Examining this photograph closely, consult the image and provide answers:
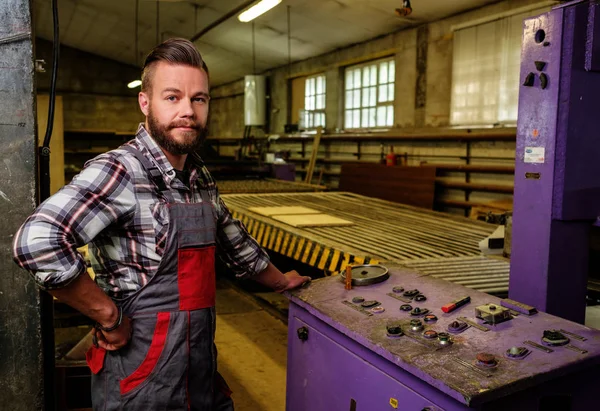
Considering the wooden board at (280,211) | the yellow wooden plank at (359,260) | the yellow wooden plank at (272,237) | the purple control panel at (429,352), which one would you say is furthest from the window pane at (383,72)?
the purple control panel at (429,352)

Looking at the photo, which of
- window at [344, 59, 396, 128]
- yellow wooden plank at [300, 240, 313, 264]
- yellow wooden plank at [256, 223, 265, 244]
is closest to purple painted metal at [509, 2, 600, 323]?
yellow wooden plank at [300, 240, 313, 264]

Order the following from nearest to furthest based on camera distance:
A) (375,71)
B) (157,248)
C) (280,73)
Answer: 1. (157,248)
2. (375,71)
3. (280,73)

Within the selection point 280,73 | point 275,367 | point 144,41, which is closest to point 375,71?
point 280,73

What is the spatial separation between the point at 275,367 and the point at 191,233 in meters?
2.39

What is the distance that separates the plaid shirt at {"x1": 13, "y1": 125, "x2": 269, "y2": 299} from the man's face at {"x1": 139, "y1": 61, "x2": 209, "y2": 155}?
5 centimetres

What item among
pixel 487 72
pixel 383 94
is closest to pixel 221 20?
pixel 383 94

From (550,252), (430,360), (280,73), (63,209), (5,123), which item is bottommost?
(430,360)

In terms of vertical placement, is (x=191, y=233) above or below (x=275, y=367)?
above

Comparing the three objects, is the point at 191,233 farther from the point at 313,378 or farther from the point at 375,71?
the point at 375,71

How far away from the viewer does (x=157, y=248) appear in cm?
150

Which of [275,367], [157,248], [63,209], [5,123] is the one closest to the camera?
[63,209]

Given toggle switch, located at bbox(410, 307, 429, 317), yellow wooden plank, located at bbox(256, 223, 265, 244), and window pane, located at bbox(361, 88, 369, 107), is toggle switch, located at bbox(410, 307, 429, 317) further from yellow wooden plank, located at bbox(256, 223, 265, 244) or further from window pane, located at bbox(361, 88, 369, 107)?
window pane, located at bbox(361, 88, 369, 107)

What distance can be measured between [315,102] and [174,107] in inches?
386

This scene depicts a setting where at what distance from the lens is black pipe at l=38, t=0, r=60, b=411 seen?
5.93ft
